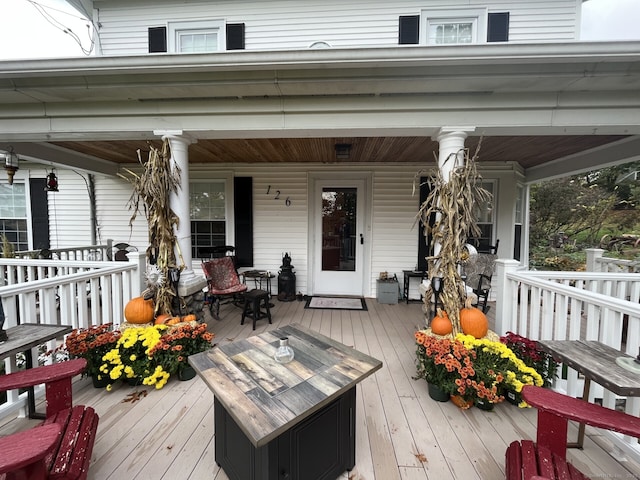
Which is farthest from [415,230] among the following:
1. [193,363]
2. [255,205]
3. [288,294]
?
[193,363]

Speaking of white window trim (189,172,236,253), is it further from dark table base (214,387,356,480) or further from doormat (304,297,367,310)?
dark table base (214,387,356,480)

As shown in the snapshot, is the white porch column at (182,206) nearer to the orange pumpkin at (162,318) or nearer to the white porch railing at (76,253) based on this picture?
the orange pumpkin at (162,318)

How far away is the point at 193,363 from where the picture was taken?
1.41 metres

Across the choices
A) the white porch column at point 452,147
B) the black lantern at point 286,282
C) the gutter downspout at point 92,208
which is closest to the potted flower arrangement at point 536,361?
the white porch column at point 452,147

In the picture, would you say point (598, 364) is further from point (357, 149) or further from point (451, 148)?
point (357, 149)

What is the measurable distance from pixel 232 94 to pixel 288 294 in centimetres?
314

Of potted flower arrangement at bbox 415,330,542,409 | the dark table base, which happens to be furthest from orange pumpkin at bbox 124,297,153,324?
potted flower arrangement at bbox 415,330,542,409

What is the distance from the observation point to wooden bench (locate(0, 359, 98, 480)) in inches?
33.0

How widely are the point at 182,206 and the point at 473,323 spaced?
3.09m

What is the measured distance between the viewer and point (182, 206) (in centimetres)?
279

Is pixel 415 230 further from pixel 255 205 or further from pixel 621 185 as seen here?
pixel 621 185

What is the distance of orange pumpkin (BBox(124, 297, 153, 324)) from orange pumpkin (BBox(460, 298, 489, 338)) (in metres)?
2.98

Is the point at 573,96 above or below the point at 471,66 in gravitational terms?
below

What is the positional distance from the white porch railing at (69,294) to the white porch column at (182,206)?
460 mm
